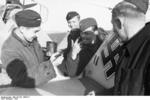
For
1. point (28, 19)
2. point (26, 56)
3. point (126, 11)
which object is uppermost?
point (126, 11)

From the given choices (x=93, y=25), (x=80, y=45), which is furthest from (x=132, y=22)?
(x=80, y=45)

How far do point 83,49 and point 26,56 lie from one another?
1.65 feet

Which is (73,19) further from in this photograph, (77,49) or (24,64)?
(24,64)

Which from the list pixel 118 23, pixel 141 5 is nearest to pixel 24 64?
pixel 118 23

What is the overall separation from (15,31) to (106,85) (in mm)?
928

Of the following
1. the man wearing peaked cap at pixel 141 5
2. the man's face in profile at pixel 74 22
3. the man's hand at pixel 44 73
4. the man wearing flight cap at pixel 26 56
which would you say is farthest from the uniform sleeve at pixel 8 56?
the man wearing peaked cap at pixel 141 5

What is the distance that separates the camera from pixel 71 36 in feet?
7.83

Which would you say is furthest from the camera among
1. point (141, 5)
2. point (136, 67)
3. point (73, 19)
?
point (73, 19)

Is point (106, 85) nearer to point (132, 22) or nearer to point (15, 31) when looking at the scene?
point (132, 22)

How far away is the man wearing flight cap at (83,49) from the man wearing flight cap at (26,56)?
0.55 ft

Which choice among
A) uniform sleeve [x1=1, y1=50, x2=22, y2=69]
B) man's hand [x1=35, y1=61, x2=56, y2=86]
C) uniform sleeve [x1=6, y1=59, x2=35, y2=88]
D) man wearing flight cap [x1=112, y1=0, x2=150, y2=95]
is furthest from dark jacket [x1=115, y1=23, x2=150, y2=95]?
uniform sleeve [x1=1, y1=50, x2=22, y2=69]

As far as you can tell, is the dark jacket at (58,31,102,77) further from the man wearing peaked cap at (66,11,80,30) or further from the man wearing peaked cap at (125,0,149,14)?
the man wearing peaked cap at (125,0,149,14)

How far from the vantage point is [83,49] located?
2.39 m

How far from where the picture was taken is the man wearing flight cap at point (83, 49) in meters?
2.37
